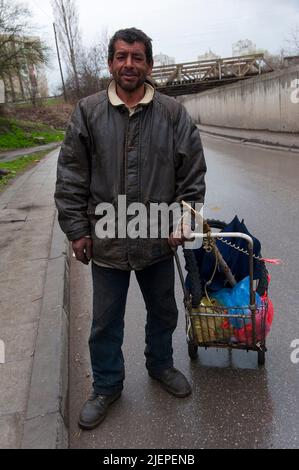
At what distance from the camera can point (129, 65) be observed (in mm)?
2232

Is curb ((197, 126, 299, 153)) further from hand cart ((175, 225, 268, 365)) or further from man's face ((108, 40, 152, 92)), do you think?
man's face ((108, 40, 152, 92))

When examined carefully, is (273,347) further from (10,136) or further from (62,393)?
(10,136)

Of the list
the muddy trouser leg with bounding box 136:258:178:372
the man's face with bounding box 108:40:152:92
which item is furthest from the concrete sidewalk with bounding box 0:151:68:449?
the man's face with bounding box 108:40:152:92

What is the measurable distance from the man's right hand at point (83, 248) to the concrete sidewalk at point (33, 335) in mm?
911

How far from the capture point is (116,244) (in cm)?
245

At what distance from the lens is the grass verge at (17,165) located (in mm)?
11908

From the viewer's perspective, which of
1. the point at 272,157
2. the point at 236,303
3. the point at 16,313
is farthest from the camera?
the point at 272,157

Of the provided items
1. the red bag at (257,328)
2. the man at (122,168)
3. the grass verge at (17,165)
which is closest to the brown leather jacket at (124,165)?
the man at (122,168)

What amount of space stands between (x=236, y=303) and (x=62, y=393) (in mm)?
1248

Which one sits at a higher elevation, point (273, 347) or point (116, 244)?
point (116, 244)

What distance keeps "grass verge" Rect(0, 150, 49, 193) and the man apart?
8610 millimetres

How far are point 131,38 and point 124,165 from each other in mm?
645

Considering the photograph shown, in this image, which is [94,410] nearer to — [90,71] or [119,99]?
[119,99]
